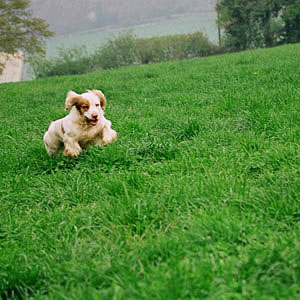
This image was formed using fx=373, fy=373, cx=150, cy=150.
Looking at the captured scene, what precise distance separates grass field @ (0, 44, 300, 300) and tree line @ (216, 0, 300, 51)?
126 feet

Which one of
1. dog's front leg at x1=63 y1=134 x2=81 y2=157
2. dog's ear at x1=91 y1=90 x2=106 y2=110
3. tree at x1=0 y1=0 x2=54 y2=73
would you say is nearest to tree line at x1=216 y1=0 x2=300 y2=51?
tree at x1=0 y1=0 x2=54 y2=73

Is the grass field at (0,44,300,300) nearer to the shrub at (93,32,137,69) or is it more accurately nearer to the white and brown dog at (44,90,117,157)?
the white and brown dog at (44,90,117,157)

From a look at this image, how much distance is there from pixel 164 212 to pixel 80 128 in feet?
6.76

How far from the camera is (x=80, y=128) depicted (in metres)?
4.57

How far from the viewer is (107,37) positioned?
46.9m

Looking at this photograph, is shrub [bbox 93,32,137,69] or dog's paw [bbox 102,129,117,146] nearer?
dog's paw [bbox 102,129,117,146]

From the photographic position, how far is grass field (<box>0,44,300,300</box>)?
6.95ft

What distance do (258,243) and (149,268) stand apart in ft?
2.27

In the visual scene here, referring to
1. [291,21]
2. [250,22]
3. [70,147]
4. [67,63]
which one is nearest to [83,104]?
[70,147]

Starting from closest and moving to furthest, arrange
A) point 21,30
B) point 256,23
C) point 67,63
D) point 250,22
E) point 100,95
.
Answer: point 100,95 < point 21,30 < point 250,22 < point 256,23 < point 67,63

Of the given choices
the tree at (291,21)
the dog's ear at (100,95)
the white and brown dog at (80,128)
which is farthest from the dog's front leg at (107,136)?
the tree at (291,21)

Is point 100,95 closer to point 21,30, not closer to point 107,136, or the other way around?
point 107,136

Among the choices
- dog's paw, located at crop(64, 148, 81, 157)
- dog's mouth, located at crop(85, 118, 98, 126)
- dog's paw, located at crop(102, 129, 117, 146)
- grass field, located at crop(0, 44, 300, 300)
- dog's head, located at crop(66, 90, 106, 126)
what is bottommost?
grass field, located at crop(0, 44, 300, 300)

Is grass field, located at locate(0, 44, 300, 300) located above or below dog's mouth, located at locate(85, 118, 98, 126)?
below
